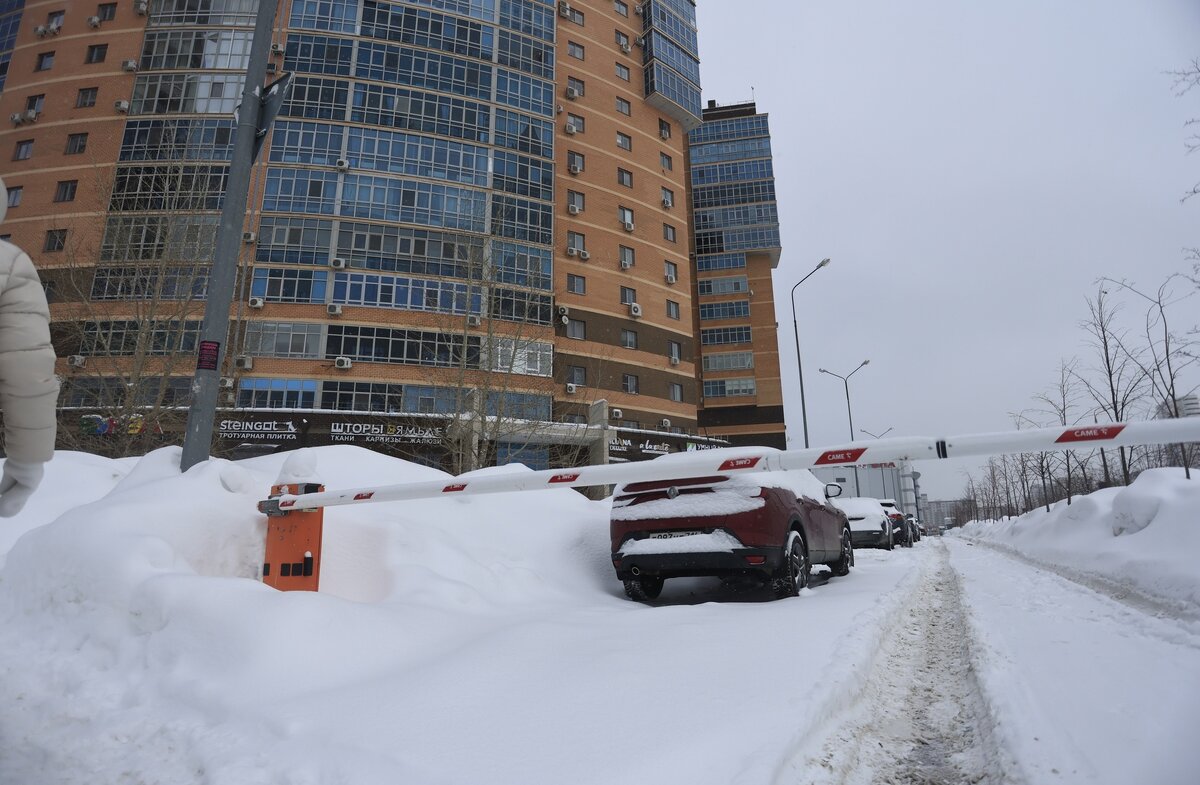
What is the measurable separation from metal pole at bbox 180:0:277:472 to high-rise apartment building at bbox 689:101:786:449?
47.6m

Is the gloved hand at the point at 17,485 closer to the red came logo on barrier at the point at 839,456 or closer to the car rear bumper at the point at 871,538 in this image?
the red came logo on barrier at the point at 839,456

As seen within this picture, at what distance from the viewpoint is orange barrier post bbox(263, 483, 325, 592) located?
Result: 4.07 meters

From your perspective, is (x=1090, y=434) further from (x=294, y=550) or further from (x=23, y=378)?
(x=294, y=550)

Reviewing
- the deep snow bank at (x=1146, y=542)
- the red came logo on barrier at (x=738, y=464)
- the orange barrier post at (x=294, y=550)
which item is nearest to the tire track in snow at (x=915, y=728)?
the red came logo on barrier at (x=738, y=464)

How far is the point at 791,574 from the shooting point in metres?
5.66

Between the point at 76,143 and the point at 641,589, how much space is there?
4527cm

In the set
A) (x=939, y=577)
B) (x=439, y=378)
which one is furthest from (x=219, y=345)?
(x=439, y=378)

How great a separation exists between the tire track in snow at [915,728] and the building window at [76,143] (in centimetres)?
4667

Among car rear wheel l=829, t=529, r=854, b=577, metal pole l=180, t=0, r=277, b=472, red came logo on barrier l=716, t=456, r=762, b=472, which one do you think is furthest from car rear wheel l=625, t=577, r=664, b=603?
metal pole l=180, t=0, r=277, b=472

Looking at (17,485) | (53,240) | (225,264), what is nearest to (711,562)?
(17,485)

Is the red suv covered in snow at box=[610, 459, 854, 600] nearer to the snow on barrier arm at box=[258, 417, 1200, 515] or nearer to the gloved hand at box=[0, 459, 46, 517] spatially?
the snow on barrier arm at box=[258, 417, 1200, 515]

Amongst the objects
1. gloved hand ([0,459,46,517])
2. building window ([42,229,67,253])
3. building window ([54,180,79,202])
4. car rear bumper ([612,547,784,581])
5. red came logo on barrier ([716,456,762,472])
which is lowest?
car rear bumper ([612,547,784,581])

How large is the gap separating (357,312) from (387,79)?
1412 cm

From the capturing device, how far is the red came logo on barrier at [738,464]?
135 inches
